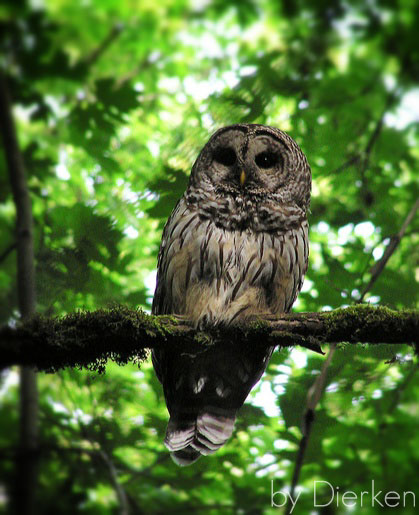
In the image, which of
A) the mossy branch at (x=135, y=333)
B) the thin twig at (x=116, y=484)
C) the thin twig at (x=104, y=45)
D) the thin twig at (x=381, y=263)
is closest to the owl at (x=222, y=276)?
the mossy branch at (x=135, y=333)

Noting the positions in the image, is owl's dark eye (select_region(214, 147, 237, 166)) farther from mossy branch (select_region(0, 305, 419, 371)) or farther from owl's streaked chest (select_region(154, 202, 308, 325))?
mossy branch (select_region(0, 305, 419, 371))

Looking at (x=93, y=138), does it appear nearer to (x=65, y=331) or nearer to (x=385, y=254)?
(x=65, y=331)

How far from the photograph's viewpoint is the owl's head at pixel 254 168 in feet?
10.6

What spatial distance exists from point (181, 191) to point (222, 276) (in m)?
1.02

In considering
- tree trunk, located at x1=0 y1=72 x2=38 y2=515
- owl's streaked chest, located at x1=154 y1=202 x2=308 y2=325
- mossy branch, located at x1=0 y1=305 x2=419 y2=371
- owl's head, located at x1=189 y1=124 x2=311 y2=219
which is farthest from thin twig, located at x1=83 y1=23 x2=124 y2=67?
mossy branch, located at x1=0 y1=305 x2=419 y2=371

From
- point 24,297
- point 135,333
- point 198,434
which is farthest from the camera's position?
point 24,297

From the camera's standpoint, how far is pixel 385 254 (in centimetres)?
364

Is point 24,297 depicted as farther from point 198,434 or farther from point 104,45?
point 104,45

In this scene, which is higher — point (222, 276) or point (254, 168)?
point (254, 168)

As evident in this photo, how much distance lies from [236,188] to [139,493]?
7.58 ft

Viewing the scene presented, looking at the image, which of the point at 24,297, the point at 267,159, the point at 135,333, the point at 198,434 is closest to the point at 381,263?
the point at 267,159

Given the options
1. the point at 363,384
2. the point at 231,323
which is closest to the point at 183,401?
the point at 231,323

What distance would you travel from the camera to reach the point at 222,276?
9.80 ft

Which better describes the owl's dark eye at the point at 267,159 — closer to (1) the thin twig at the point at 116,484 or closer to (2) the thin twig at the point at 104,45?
(2) the thin twig at the point at 104,45
